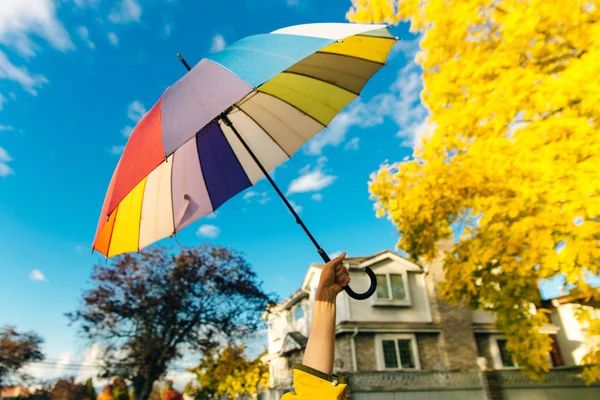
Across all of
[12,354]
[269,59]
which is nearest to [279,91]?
[269,59]

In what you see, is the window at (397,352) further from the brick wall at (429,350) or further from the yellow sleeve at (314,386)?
the yellow sleeve at (314,386)

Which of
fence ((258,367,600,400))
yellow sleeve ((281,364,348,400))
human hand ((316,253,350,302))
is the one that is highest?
fence ((258,367,600,400))

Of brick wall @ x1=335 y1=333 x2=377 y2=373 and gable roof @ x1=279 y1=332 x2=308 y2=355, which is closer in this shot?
brick wall @ x1=335 y1=333 x2=377 y2=373

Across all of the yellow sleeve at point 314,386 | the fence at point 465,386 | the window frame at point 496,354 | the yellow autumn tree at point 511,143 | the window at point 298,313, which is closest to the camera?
the yellow sleeve at point 314,386

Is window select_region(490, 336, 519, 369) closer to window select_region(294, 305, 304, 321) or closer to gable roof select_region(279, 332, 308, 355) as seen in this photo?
gable roof select_region(279, 332, 308, 355)

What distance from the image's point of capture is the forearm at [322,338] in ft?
3.79

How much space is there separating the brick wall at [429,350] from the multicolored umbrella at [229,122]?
1794cm

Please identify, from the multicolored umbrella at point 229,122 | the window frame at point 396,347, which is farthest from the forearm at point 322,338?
the window frame at point 396,347

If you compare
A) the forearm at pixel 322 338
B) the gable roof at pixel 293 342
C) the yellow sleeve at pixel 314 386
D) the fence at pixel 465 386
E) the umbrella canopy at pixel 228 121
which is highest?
the gable roof at pixel 293 342

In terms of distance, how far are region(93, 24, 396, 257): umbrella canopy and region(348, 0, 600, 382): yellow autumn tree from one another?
297 cm

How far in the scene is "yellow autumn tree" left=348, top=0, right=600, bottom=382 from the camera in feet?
14.9

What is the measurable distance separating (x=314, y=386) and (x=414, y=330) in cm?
1950

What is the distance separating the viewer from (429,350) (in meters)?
18.6

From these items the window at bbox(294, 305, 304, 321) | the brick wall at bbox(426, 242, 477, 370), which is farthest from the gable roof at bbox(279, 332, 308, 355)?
the brick wall at bbox(426, 242, 477, 370)
